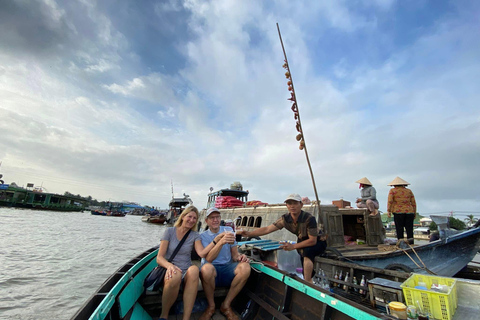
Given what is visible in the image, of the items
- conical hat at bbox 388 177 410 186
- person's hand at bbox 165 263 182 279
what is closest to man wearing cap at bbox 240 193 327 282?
person's hand at bbox 165 263 182 279

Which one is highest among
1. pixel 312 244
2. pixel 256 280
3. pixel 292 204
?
pixel 292 204

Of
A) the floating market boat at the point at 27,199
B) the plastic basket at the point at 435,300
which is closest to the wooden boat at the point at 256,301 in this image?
the plastic basket at the point at 435,300

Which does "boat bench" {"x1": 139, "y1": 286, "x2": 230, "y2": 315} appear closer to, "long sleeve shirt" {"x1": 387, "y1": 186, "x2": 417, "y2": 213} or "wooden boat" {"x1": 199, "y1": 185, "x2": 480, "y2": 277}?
"wooden boat" {"x1": 199, "y1": 185, "x2": 480, "y2": 277}

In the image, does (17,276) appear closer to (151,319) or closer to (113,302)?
(151,319)

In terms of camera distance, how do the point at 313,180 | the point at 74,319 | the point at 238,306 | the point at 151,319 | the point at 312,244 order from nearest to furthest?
1. the point at 74,319
2. the point at 151,319
3. the point at 238,306
4. the point at 312,244
5. the point at 313,180

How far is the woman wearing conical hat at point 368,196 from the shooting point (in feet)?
32.1

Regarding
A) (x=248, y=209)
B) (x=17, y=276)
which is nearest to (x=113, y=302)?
(x=17, y=276)

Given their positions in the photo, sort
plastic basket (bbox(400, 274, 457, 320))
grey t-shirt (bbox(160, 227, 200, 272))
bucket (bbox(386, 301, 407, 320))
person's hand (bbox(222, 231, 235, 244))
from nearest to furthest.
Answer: bucket (bbox(386, 301, 407, 320)), plastic basket (bbox(400, 274, 457, 320)), person's hand (bbox(222, 231, 235, 244)), grey t-shirt (bbox(160, 227, 200, 272))

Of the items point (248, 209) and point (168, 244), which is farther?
point (248, 209)

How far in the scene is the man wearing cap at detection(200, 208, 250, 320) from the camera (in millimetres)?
3604

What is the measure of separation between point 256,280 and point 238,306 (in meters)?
0.55

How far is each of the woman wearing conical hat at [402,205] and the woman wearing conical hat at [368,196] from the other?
1.55 meters

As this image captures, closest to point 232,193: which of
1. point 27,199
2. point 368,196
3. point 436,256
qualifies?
point 368,196

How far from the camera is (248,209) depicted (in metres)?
15.3
